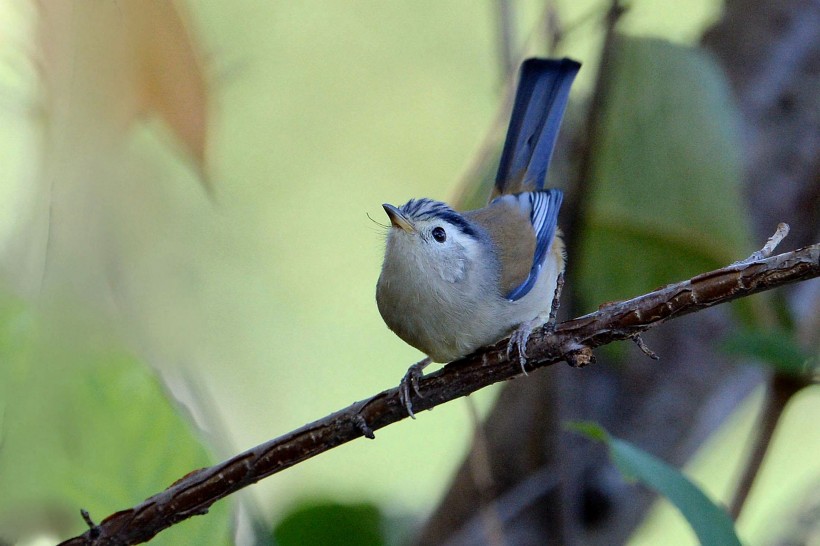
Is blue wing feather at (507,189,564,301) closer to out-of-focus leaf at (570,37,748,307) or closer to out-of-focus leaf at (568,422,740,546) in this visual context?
out-of-focus leaf at (570,37,748,307)

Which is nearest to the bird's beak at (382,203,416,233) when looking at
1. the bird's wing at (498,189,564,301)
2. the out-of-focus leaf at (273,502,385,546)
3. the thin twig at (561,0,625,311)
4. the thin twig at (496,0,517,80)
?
the bird's wing at (498,189,564,301)

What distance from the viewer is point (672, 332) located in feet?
8.84

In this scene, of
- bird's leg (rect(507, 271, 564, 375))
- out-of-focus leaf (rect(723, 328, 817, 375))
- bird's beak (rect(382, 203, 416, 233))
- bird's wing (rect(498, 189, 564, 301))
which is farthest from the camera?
bird's wing (rect(498, 189, 564, 301))

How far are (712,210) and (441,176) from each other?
155 cm

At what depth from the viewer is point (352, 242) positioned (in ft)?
11.3

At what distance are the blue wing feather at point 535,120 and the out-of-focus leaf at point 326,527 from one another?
107cm

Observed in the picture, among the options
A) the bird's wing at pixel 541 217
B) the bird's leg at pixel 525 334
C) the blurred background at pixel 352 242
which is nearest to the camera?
the blurred background at pixel 352 242

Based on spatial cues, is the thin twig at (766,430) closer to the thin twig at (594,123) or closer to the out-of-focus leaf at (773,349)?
the out-of-focus leaf at (773,349)

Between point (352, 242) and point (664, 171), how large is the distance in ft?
5.33

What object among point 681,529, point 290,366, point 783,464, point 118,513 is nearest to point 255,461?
point 118,513

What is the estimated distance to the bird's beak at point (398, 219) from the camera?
6.58ft

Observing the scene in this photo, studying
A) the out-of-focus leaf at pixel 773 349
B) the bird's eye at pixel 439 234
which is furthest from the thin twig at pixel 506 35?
the out-of-focus leaf at pixel 773 349

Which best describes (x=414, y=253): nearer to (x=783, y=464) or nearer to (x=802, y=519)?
(x=802, y=519)

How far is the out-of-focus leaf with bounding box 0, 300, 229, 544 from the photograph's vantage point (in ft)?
3.58
